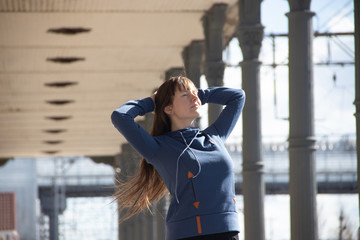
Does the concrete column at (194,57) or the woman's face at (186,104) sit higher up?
the concrete column at (194,57)

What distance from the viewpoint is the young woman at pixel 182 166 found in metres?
3.54

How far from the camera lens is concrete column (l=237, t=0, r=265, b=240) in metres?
14.4

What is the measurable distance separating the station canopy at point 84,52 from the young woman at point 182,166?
42.5 ft

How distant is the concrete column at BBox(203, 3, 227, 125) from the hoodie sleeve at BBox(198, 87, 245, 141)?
12.7m

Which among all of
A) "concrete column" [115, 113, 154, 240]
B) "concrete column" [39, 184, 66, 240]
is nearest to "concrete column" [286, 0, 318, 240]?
"concrete column" [115, 113, 154, 240]

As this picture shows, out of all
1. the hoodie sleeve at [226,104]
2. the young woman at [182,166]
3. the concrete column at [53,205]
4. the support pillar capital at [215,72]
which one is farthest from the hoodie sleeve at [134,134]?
the concrete column at [53,205]

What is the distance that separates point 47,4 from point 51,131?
69.4ft

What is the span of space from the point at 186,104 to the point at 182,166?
12.9 inches

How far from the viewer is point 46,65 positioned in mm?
22953

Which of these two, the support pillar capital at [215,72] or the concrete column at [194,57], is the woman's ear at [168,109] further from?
the concrete column at [194,57]

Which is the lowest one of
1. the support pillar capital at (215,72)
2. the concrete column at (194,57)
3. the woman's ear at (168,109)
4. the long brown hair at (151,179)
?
the long brown hair at (151,179)

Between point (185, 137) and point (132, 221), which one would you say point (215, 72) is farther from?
point (132, 221)

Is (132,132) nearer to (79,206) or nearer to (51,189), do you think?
(51,189)

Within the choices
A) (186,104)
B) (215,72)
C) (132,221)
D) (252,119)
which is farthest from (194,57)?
(132,221)
